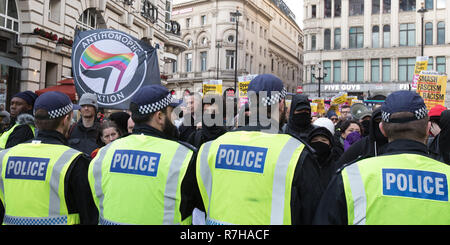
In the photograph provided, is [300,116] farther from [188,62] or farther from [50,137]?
[188,62]

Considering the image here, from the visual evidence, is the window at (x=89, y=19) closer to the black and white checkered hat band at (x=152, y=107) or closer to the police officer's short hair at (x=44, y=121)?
the police officer's short hair at (x=44, y=121)

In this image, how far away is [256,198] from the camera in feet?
8.38

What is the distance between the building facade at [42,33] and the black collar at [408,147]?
35.8 ft

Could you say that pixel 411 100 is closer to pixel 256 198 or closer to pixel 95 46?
pixel 256 198

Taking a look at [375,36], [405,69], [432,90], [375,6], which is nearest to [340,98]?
[432,90]

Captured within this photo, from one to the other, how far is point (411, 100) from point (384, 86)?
45.2 m

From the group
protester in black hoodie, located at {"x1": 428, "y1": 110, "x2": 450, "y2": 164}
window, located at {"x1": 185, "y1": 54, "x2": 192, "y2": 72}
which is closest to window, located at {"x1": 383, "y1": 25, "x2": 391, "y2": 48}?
window, located at {"x1": 185, "y1": 54, "x2": 192, "y2": 72}

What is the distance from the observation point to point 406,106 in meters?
2.35

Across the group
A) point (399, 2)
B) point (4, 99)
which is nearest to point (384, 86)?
point (399, 2)

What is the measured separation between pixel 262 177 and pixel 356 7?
158ft

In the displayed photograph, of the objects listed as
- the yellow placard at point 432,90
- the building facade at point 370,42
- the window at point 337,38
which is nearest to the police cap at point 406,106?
the yellow placard at point 432,90

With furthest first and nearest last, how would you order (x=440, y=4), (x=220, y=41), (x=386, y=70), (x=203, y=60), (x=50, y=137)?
(x=203, y=60), (x=220, y=41), (x=386, y=70), (x=440, y=4), (x=50, y=137)

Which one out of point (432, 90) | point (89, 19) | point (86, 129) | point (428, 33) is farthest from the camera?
point (428, 33)
